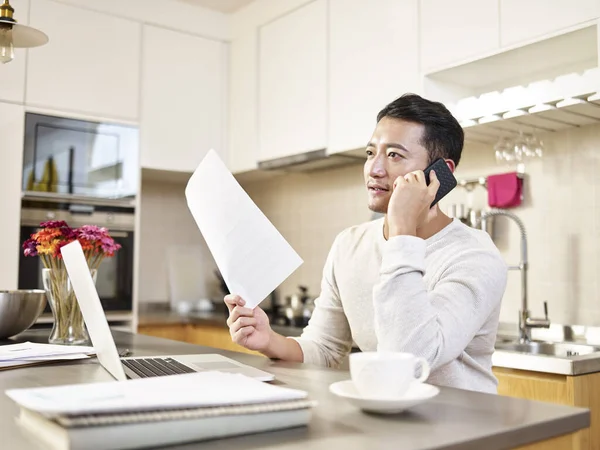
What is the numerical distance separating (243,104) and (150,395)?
332 centimetres

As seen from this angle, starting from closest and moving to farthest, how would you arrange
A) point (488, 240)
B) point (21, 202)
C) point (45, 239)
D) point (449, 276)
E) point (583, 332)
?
1. point (449, 276)
2. point (488, 240)
3. point (45, 239)
4. point (583, 332)
5. point (21, 202)

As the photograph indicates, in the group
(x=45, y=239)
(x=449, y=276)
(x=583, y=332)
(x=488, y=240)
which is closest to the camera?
(x=449, y=276)

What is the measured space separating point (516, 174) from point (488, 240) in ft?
4.26

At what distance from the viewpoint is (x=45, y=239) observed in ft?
5.65

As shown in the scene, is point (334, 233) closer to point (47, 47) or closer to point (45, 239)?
point (47, 47)

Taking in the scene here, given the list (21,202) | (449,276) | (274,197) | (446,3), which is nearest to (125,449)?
(449,276)

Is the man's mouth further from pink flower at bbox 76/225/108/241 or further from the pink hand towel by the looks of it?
the pink hand towel

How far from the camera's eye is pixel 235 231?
1216mm

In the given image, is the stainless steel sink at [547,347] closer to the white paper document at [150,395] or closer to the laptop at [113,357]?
the laptop at [113,357]

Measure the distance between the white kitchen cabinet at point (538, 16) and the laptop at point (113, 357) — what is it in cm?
165

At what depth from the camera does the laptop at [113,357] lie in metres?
0.98

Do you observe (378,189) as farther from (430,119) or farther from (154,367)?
(154,367)

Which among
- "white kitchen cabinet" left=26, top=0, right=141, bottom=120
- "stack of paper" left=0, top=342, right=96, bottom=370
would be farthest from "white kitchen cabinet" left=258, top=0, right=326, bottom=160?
"stack of paper" left=0, top=342, right=96, bottom=370

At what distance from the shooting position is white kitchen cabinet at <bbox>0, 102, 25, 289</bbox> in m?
3.13
